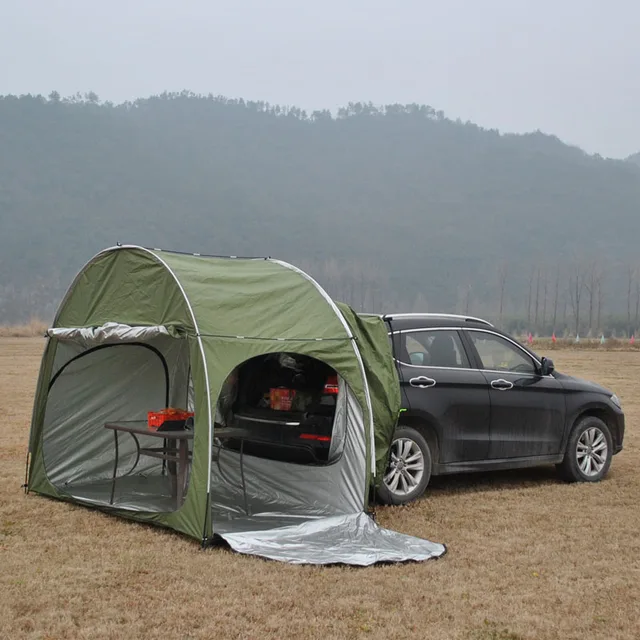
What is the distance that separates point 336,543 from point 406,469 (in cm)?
171

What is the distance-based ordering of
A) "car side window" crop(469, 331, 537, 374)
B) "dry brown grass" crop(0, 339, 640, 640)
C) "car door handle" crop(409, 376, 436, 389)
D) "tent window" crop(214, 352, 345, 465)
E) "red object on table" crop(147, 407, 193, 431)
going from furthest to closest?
"car side window" crop(469, 331, 537, 374), "car door handle" crop(409, 376, 436, 389), "tent window" crop(214, 352, 345, 465), "red object on table" crop(147, 407, 193, 431), "dry brown grass" crop(0, 339, 640, 640)

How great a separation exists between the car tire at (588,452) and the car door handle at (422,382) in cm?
199

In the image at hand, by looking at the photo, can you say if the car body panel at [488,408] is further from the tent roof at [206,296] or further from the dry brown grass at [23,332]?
the dry brown grass at [23,332]

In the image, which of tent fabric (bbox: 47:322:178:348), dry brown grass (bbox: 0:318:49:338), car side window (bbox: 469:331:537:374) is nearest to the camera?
tent fabric (bbox: 47:322:178:348)

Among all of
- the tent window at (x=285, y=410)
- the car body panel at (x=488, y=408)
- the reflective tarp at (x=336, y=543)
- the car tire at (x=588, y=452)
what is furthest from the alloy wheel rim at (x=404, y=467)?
the car tire at (x=588, y=452)

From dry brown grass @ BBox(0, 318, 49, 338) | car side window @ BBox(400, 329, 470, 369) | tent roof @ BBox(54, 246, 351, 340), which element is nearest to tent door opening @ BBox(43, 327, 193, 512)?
tent roof @ BBox(54, 246, 351, 340)

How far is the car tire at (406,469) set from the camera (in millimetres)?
8797

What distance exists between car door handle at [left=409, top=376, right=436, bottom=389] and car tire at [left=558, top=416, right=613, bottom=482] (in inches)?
78.2

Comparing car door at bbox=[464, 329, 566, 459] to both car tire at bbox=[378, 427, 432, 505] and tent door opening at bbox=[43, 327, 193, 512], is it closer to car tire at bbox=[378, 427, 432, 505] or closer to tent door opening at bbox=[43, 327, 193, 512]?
car tire at bbox=[378, 427, 432, 505]

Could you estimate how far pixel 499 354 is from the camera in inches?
392

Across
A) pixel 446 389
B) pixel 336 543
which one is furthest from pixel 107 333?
pixel 446 389

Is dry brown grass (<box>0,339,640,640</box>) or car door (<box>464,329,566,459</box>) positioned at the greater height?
car door (<box>464,329,566,459</box>)

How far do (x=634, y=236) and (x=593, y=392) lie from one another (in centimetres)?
15802

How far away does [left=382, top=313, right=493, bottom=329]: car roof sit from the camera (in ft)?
30.5
